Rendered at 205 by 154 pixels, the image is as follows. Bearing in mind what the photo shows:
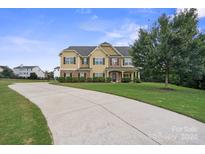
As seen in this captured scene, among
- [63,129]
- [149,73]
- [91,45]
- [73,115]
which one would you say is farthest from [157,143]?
[91,45]

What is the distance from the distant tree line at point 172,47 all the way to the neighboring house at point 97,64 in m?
12.8

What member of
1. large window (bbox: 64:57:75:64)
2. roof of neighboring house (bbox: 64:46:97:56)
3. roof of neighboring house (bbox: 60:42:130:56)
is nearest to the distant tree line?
roof of neighboring house (bbox: 60:42:130:56)

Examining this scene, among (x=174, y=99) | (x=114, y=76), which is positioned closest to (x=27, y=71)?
(x=114, y=76)

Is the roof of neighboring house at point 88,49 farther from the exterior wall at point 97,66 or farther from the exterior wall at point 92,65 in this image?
the exterior wall at point 97,66

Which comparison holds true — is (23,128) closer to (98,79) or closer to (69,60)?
(98,79)

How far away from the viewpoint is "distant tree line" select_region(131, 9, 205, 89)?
1580cm

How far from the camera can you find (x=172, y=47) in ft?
52.5

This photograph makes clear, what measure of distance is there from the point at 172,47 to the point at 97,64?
1612cm
